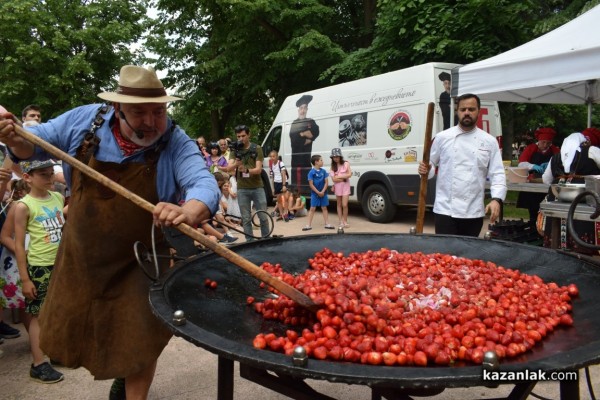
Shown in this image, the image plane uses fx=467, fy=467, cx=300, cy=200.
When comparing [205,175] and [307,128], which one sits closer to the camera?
[205,175]

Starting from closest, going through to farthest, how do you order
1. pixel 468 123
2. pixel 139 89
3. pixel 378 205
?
pixel 139 89 < pixel 468 123 < pixel 378 205

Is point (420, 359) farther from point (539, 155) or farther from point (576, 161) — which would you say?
point (539, 155)

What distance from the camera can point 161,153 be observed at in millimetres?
2268

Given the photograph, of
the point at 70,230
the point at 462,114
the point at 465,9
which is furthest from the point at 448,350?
the point at 465,9

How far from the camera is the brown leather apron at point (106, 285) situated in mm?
2178

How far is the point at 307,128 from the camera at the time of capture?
11.4 m

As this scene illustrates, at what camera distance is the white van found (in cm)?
865

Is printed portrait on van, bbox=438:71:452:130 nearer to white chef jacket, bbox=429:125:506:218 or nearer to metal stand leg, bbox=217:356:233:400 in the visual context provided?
white chef jacket, bbox=429:125:506:218

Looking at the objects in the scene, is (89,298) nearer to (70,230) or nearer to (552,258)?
(70,230)

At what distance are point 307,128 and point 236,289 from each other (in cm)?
935

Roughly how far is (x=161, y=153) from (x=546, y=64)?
5.01 meters

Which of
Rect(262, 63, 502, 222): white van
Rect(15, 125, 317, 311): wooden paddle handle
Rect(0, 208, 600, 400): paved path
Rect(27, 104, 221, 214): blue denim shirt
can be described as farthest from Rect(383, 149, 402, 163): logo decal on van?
Rect(15, 125, 317, 311): wooden paddle handle

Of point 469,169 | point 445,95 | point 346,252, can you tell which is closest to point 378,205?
point 445,95

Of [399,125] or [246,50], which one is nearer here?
[399,125]
